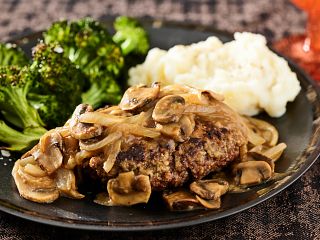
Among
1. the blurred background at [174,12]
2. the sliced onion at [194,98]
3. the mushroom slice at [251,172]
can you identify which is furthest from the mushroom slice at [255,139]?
the blurred background at [174,12]

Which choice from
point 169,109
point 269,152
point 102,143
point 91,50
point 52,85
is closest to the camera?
point 102,143

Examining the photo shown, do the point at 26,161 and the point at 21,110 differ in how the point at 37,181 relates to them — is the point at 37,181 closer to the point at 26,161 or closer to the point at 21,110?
the point at 26,161

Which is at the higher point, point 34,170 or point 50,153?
point 50,153

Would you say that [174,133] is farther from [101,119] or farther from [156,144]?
[101,119]

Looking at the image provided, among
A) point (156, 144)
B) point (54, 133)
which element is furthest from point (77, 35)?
point (156, 144)

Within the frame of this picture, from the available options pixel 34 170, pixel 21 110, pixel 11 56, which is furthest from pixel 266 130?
pixel 11 56

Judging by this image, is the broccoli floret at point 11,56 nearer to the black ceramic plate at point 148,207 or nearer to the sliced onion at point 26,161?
the black ceramic plate at point 148,207

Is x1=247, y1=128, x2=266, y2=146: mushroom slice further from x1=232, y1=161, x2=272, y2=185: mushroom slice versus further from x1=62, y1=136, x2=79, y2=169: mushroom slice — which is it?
x1=62, y1=136, x2=79, y2=169: mushroom slice
